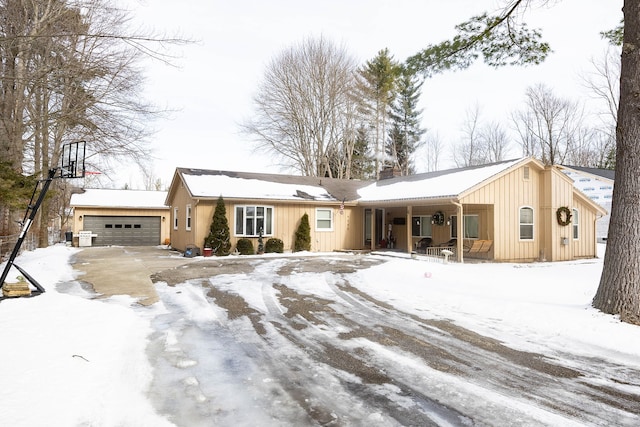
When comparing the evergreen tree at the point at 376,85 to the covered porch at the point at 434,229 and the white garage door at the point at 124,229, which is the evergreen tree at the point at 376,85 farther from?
the white garage door at the point at 124,229

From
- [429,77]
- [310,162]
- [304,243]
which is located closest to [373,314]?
[429,77]

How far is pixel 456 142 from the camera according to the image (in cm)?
4325

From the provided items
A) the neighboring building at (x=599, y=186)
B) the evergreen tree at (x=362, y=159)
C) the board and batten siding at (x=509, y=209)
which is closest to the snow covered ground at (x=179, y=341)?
the board and batten siding at (x=509, y=209)

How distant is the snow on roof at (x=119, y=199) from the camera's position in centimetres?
2420

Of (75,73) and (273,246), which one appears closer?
(75,73)

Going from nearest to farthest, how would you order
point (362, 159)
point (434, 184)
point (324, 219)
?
A: point (434, 184) → point (324, 219) → point (362, 159)

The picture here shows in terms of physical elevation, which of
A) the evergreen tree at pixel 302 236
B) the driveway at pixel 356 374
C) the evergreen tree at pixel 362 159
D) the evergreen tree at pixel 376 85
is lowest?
the driveway at pixel 356 374

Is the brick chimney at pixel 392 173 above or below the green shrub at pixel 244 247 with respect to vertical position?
above

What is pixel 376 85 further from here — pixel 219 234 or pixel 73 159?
pixel 73 159

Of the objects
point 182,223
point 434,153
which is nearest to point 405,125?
point 434,153

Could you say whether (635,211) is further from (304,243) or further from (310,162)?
(310,162)

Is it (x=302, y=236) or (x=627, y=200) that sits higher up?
(x=627, y=200)

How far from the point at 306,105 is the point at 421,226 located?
627 inches

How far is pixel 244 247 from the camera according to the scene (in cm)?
1680
